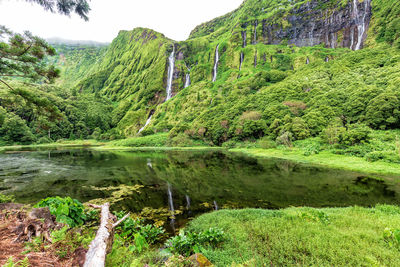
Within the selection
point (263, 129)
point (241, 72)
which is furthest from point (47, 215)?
point (241, 72)

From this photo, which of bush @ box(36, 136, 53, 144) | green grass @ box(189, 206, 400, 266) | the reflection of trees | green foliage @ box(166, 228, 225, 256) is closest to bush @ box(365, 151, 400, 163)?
the reflection of trees

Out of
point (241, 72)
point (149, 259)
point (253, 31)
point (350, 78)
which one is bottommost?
point (149, 259)

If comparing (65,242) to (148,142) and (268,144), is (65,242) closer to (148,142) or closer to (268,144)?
(268,144)

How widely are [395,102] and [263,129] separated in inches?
963

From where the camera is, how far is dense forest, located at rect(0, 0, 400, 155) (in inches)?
1428

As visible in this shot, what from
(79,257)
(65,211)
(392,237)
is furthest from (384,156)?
(65,211)

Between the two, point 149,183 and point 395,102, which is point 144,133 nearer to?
point 149,183

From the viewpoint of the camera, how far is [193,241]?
19.2ft

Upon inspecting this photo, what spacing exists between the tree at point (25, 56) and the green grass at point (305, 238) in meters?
13.8

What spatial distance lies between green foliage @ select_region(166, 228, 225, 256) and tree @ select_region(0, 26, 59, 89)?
41.1ft

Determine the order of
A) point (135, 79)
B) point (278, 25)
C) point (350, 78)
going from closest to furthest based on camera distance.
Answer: point (350, 78) < point (278, 25) < point (135, 79)

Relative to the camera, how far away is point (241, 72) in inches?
4220

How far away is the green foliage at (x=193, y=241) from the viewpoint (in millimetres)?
5320

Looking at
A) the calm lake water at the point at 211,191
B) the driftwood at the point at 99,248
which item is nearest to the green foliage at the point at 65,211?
the driftwood at the point at 99,248
